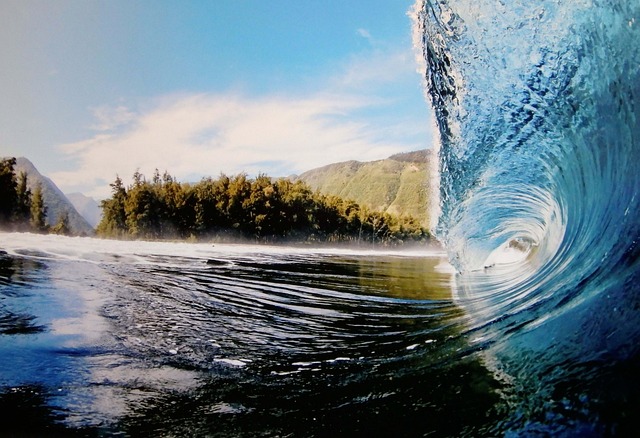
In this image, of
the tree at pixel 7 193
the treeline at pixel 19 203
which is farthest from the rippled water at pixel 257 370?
the treeline at pixel 19 203

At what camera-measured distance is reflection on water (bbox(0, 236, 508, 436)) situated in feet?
7.75

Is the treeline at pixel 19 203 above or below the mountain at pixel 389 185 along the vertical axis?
below

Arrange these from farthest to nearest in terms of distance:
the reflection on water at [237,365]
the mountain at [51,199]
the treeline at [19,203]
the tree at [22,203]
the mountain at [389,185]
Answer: the mountain at [389,185]
the mountain at [51,199]
the tree at [22,203]
the treeline at [19,203]
the reflection on water at [237,365]

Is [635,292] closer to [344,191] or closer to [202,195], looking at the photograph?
[202,195]

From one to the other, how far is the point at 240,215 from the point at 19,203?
18302 millimetres

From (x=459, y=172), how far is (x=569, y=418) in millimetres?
5113

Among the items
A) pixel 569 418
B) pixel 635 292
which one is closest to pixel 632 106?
pixel 635 292

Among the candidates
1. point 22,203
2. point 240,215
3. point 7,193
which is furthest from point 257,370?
point 240,215

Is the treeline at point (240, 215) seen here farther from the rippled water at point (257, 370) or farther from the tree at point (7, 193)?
the rippled water at point (257, 370)

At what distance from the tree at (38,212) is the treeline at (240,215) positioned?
235 centimetres

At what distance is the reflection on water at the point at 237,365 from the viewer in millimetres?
2361

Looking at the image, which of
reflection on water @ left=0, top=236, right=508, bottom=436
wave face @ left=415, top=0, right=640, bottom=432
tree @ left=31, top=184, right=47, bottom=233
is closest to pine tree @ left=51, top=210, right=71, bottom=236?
tree @ left=31, top=184, right=47, bottom=233

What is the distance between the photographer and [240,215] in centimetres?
3466

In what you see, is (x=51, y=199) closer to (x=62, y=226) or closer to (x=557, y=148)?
(x=62, y=226)
